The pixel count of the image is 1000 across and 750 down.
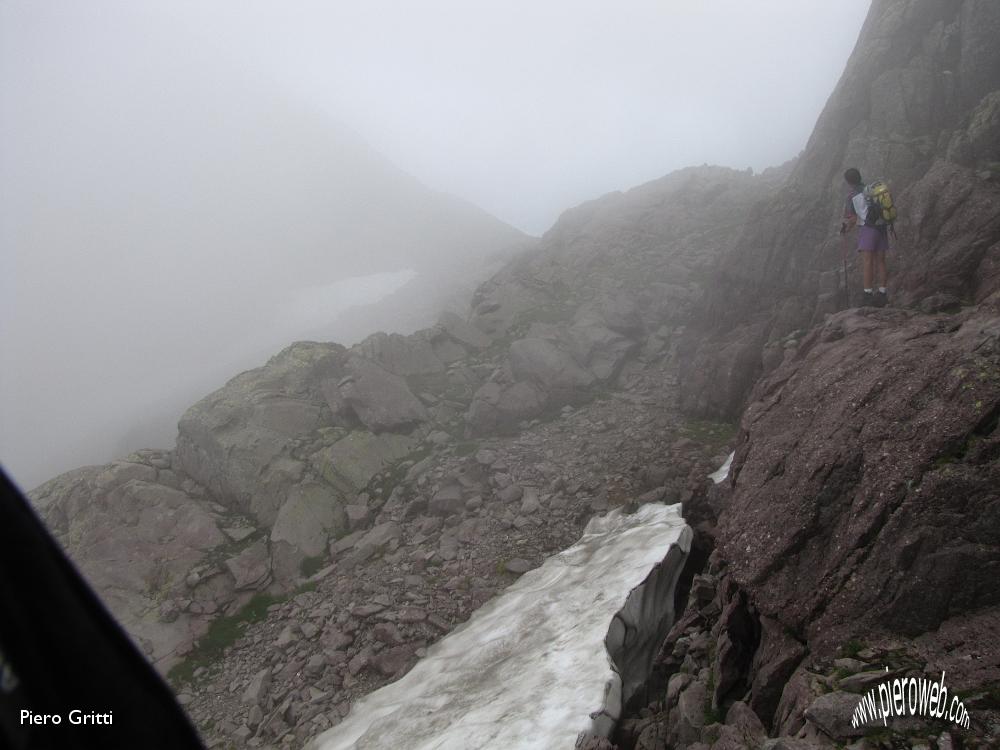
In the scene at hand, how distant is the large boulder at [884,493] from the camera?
288 inches

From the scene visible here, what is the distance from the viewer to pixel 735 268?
90.5 ft

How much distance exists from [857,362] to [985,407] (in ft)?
11.7

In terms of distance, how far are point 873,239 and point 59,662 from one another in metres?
18.1

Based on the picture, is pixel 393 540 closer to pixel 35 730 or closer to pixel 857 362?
pixel 857 362

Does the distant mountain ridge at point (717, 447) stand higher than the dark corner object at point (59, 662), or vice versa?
the dark corner object at point (59, 662)

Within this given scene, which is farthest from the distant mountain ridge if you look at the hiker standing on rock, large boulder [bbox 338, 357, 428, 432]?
the hiker standing on rock

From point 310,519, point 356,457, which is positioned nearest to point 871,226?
point 356,457

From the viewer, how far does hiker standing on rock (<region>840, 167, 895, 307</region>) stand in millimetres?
15070

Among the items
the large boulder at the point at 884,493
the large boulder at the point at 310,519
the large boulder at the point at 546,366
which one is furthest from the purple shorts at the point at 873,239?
the large boulder at the point at 310,519

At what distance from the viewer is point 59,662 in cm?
177

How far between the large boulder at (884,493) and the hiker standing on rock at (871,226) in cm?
409

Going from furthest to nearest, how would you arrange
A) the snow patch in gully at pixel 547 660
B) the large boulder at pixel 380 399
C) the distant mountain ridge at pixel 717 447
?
the large boulder at pixel 380 399 → the snow patch in gully at pixel 547 660 → the distant mountain ridge at pixel 717 447

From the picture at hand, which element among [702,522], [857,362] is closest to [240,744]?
[702,522]

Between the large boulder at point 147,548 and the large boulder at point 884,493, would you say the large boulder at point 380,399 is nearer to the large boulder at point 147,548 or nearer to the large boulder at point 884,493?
the large boulder at point 147,548
